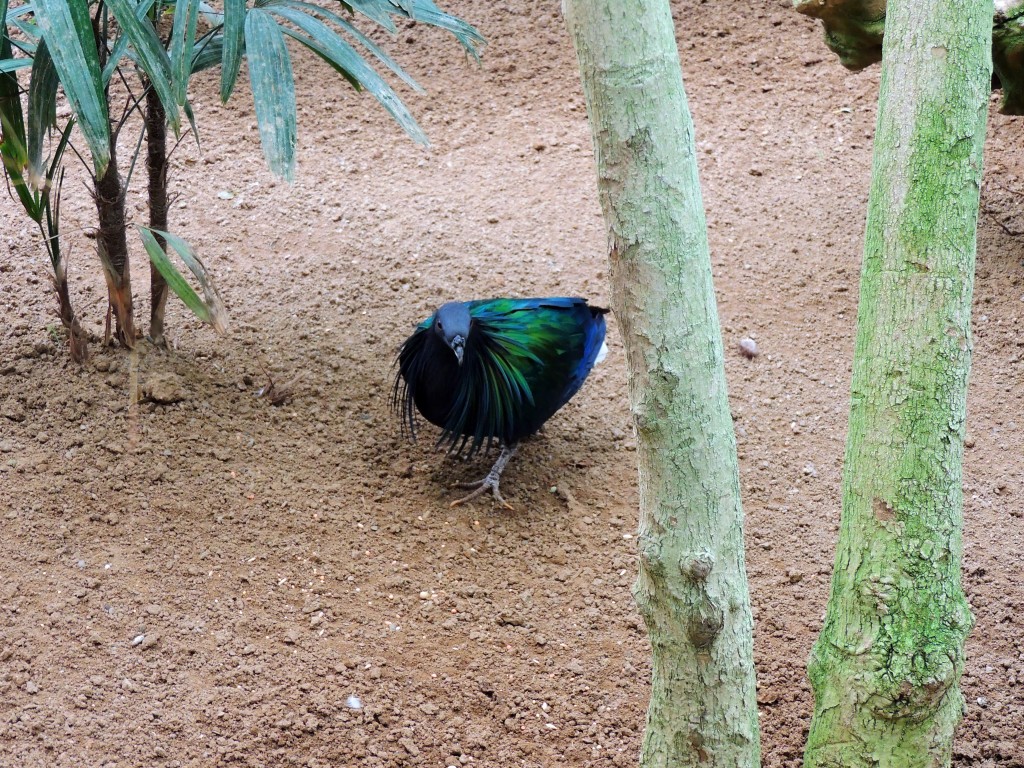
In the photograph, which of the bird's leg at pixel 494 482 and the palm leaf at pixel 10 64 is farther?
the bird's leg at pixel 494 482

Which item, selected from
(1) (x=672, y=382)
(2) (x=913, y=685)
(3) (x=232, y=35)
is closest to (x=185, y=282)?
(3) (x=232, y=35)

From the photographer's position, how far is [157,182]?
3.49 meters

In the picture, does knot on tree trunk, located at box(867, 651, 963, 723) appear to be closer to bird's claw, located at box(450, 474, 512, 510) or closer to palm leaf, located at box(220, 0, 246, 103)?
bird's claw, located at box(450, 474, 512, 510)

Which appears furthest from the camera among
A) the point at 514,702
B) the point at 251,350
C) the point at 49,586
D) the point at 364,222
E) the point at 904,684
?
the point at 364,222

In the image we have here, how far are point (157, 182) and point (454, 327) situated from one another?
113 cm

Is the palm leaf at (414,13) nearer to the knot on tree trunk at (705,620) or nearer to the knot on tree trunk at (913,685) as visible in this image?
the knot on tree trunk at (705,620)

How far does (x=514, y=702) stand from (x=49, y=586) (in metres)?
1.36

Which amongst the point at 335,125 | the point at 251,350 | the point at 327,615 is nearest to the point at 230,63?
the point at 251,350

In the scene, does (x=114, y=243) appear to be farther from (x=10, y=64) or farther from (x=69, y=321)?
(x=10, y=64)

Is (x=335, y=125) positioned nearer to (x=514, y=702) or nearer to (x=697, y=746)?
(x=514, y=702)

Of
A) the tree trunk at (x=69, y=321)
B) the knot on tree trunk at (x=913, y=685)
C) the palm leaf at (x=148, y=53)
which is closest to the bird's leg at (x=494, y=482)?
the tree trunk at (x=69, y=321)

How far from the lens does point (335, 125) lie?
5.58 metres

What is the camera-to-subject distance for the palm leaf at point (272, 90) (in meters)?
2.75

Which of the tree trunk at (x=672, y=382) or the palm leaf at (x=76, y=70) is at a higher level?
the palm leaf at (x=76, y=70)
